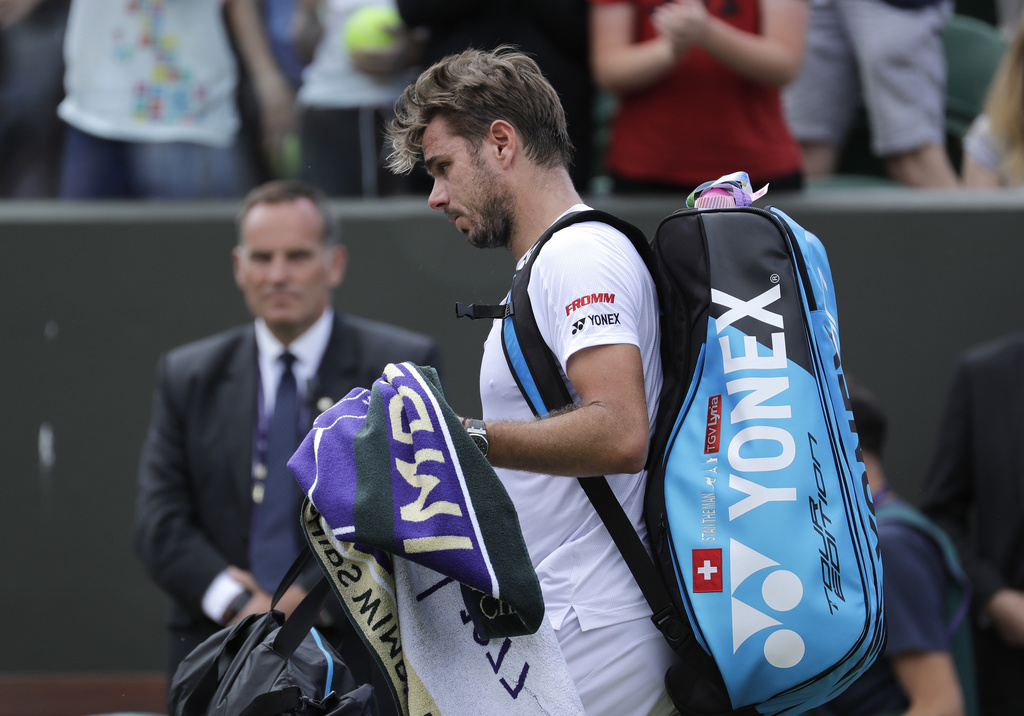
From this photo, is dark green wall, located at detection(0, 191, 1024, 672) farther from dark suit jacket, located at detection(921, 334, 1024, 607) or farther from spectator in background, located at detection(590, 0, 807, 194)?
dark suit jacket, located at detection(921, 334, 1024, 607)

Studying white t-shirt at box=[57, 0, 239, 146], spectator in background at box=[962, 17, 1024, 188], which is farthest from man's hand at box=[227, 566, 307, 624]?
spectator in background at box=[962, 17, 1024, 188]

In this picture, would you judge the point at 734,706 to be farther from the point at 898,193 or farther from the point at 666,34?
the point at 898,193

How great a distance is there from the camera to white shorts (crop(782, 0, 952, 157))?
473cm

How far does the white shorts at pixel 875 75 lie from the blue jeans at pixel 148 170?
2219 mm

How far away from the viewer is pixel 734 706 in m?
1.99

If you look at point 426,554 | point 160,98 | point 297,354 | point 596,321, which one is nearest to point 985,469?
point 297,354

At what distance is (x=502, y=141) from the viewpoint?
2182mm

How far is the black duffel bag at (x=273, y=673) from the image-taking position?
1.98 metres

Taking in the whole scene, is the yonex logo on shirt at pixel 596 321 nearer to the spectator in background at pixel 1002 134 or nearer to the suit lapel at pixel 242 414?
the suit lapel at pixel 242 414

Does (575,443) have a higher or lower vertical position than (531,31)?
higher

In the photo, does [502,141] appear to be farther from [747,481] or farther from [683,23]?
[683,23]

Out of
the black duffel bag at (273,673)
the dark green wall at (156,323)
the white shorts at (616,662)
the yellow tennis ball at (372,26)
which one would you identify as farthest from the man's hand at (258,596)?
the yellow tennis ball at (372,26)

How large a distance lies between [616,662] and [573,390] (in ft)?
1.49

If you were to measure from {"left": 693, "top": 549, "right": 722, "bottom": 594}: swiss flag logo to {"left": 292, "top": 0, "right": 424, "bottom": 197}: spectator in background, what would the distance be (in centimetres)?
302
